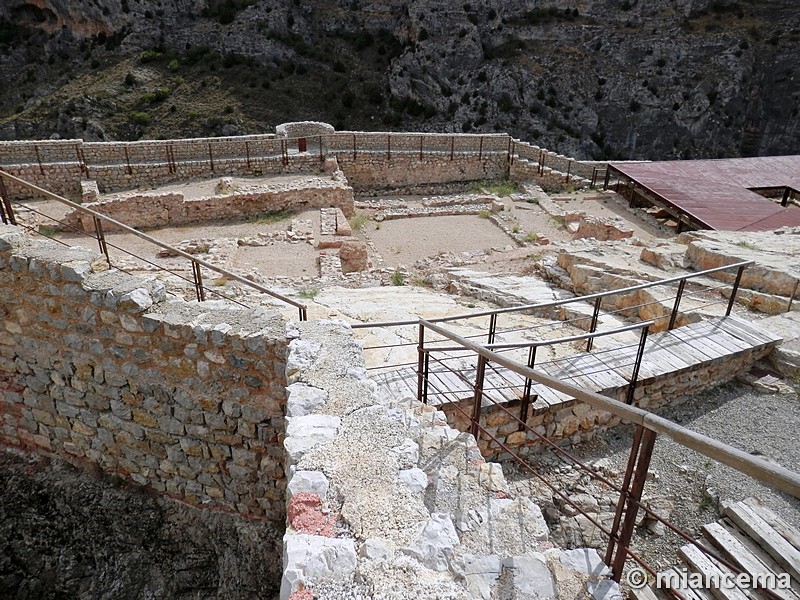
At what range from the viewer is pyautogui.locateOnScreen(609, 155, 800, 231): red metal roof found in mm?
13227

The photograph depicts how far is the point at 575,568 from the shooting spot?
8.84 feet

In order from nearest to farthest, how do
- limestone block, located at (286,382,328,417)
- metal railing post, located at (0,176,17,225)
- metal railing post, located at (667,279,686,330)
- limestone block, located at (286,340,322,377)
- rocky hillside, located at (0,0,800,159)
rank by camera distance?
limestone block, located at (286,382,328,417)
limestone block, located at (286,340,322,377)
metal railing post, located at (0,176,17,225)
metal railing post, located at (667,279,686,330)
rocky hillside, located at (0,0,800,159)

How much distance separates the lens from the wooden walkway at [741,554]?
307 centimetres

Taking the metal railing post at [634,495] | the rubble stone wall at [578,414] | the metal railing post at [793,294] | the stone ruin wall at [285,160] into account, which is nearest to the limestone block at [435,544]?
the metal railing post at [634,495]

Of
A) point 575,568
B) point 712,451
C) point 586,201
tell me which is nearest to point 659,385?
point 575,568

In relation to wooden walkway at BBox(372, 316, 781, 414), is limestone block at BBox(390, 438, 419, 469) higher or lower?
higher

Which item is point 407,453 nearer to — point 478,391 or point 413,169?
point 478,391

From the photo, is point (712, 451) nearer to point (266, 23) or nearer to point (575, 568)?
point (575, 568)

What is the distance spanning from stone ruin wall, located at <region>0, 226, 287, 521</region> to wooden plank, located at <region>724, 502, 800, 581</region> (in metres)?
3.64

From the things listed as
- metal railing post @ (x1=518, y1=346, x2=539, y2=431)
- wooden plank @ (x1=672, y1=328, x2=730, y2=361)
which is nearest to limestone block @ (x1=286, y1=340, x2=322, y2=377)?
metal railing post @ (x1=518, y1=346, x2=539, y2=431)

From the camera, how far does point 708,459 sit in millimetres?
4336

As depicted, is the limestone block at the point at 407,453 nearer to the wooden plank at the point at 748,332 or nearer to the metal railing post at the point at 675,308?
the metal railing post at the point at 675,308

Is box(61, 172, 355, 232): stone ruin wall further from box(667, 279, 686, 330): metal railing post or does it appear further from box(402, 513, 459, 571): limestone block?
box(402, 513, 459, 571): limestone block

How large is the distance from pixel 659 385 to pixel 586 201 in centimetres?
1443
